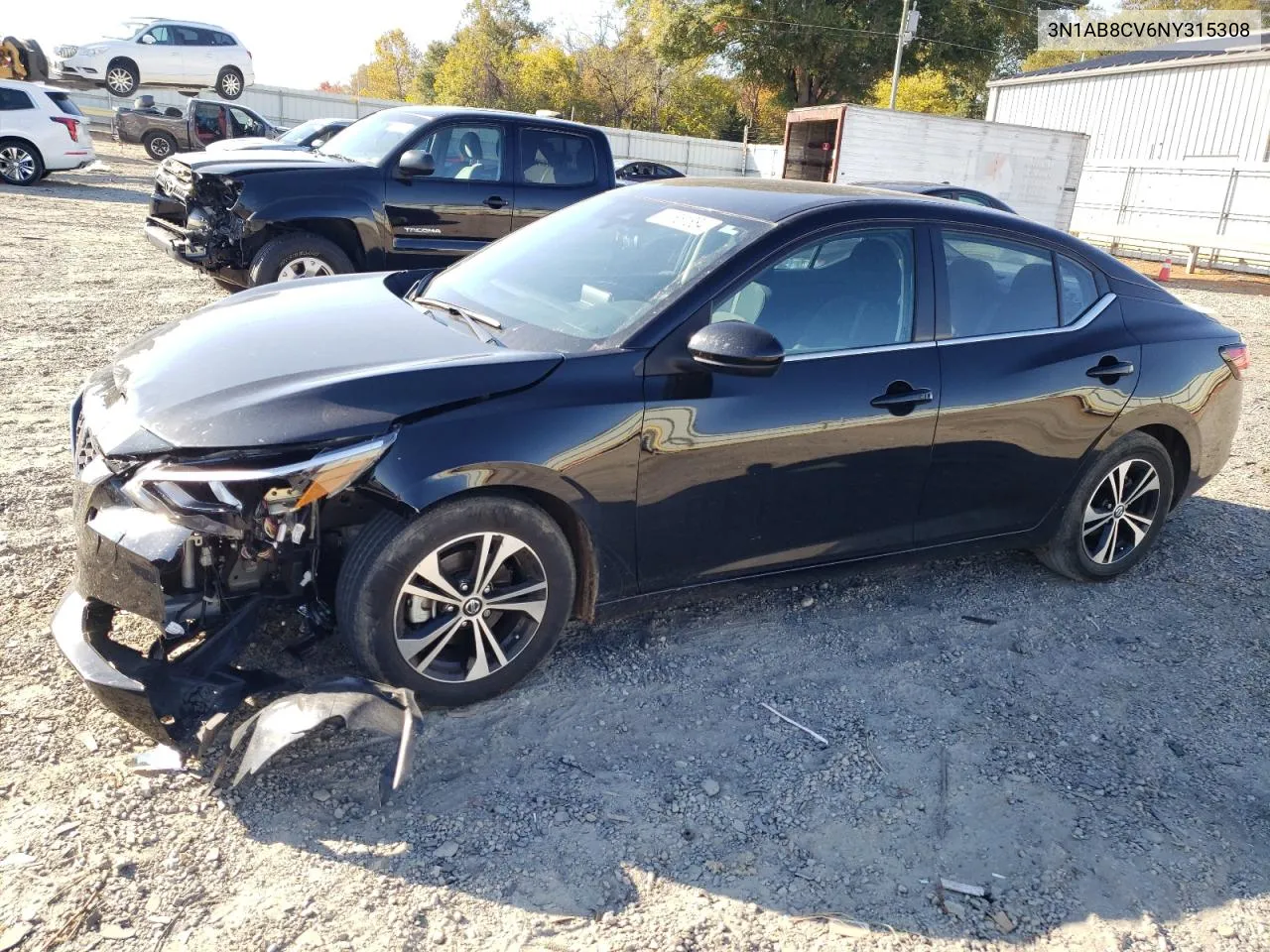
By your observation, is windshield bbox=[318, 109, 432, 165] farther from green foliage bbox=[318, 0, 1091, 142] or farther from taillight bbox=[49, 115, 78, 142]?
green foliage bbox=[318, 0, 1091, 142]

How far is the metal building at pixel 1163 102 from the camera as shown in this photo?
25.6 metres

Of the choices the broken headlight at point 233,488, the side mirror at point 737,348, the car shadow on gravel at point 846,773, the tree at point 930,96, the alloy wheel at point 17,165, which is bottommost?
the car shadow on gravel at point 846,773

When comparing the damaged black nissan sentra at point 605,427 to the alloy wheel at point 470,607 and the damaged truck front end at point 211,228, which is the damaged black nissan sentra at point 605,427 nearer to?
the alloy wheel at point 470,607

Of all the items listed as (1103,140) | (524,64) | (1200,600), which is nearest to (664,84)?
(524,64)

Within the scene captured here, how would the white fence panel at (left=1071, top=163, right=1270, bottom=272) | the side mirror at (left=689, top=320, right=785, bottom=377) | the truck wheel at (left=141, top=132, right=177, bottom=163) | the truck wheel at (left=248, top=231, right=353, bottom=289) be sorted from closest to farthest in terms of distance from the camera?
the side mirror at (left=689, top=320, right=785, bottom=377) < the truck wheel at (left=248, top=231, right=353, bottom=289) < the white fence panel at (left=1071, top=163, right=1270, bottom=272) < the truck wheel at (left=141, top=132, right=177, bottom=163)

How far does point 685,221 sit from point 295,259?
192 inches

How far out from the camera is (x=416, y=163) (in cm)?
795

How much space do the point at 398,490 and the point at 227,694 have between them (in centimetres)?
77

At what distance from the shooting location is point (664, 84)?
5134 cm

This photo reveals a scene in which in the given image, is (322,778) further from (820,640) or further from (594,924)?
(820,640)

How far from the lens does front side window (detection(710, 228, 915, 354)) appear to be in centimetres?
354

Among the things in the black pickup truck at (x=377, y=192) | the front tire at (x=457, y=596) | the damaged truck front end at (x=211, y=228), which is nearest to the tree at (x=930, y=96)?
the black pickup truck at (x=377, y=192)

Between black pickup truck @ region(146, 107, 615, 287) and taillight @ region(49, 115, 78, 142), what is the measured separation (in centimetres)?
1033

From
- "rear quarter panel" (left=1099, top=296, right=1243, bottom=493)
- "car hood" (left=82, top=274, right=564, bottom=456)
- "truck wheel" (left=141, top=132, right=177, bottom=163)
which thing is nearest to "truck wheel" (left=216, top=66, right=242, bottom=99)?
"truck wheel" (left=141, top=132, right=177, bottom=163)
